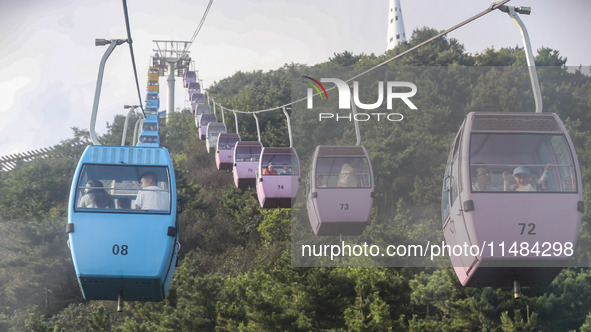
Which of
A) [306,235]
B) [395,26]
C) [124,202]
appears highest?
[395,26]

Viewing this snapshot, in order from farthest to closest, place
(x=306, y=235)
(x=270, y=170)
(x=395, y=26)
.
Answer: (x=395, y=26) < (x=306, y=235) < (x=270, y=170)

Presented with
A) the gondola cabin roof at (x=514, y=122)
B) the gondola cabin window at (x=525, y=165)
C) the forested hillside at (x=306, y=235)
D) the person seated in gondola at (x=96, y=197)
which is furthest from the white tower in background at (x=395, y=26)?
the person seated in gondola at (x=96, y=197)

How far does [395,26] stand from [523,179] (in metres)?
75.0

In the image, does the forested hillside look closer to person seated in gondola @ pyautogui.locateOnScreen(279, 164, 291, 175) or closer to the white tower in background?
person seated in gondola @ pyautogui.locateOnScreen(279, 164, 291, 175)

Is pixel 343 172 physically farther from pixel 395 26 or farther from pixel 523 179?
pixel 395 26

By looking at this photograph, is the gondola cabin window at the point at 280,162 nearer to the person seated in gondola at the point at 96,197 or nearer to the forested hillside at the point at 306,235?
the forested hillside at the point at 306,235

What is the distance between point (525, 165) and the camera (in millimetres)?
10766

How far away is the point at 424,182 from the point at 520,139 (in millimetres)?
31757

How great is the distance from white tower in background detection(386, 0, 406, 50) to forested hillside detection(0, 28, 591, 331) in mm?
14750

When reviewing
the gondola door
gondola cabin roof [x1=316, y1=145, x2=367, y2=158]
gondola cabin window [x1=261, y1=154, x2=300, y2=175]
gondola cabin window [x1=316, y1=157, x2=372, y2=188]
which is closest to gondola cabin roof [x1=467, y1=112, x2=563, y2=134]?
the gondola door

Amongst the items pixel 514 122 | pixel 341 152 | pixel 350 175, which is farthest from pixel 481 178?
pixel 341 152

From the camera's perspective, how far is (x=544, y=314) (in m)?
28.9

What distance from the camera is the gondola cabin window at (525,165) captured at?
419 inches

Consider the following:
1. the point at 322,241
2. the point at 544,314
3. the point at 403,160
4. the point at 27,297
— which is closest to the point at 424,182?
the point at 403,160
